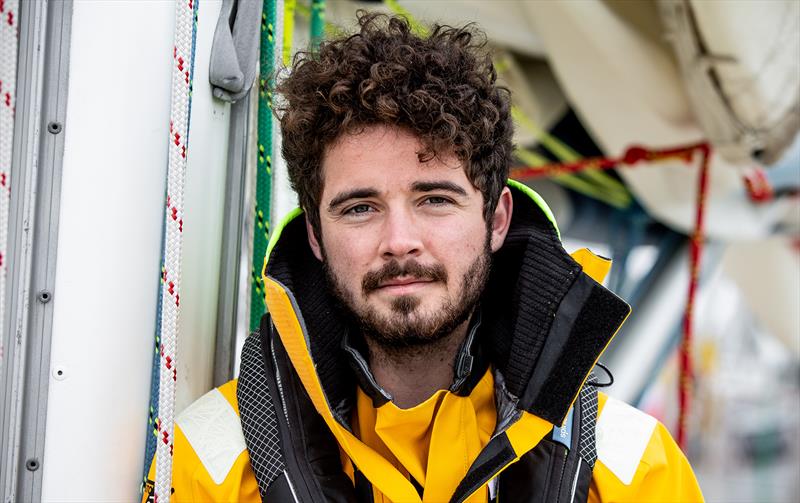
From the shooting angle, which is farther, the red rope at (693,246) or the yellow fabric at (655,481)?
the red rope at (693,246)

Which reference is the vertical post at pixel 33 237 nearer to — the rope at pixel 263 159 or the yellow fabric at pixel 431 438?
the rope at pixel 263 159

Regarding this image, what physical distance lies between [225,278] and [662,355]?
3350 millimetres

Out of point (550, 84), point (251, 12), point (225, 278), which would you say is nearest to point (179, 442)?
point (225, 278)

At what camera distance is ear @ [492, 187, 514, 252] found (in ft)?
5.15

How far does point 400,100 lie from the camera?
140 cm

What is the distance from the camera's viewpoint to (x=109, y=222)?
1.19 m

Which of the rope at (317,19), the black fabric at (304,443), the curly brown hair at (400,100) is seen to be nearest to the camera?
the black fabric at (304,443)

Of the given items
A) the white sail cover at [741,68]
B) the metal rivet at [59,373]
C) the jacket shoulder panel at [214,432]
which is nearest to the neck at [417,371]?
the jacket shoulder panel at [214,432]

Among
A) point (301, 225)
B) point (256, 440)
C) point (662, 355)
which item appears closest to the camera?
point (256, 440)

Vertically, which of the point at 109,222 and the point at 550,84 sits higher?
the point at 550,84

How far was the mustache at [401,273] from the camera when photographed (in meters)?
1.34

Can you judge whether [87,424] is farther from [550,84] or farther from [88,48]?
[550,84]

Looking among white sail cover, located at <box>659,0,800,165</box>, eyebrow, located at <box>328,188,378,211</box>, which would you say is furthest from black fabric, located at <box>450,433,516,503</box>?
white sail cover, located at <box>659,0,800,165</box>

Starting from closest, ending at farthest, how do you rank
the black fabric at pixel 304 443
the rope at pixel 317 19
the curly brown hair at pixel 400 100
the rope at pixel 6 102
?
1. the rope at pixel 6 102
2. the black fabric at pixel 304 443
3. the curly brown hair at pixel 400 100
4. the rope at pixel 317 19
